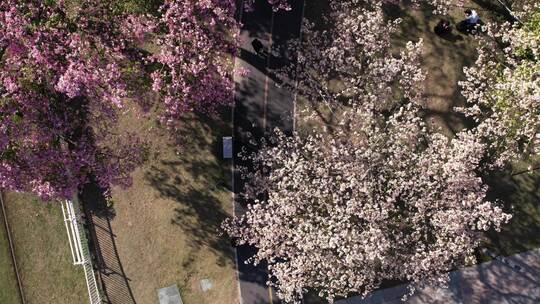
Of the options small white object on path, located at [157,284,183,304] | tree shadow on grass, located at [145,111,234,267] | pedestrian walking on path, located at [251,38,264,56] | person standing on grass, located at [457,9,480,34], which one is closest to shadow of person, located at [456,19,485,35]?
person standing on grass, located at [457,9,480,34]

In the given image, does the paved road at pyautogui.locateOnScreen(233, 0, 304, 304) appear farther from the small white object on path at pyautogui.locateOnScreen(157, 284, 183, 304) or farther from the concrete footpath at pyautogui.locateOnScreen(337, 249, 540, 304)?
the concrete footpath at pyautogui.locateOnScreen(337, 249, 540, 304)

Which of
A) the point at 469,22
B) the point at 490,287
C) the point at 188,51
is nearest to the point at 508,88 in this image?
the point at 469,22

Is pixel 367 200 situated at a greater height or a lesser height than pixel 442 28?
lesser

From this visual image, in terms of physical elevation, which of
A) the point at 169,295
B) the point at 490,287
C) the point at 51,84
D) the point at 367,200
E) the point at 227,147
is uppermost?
the point at 51,84

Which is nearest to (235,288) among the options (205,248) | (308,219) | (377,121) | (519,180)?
(205,248)

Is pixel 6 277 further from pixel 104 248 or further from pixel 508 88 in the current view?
pixel 508 88
